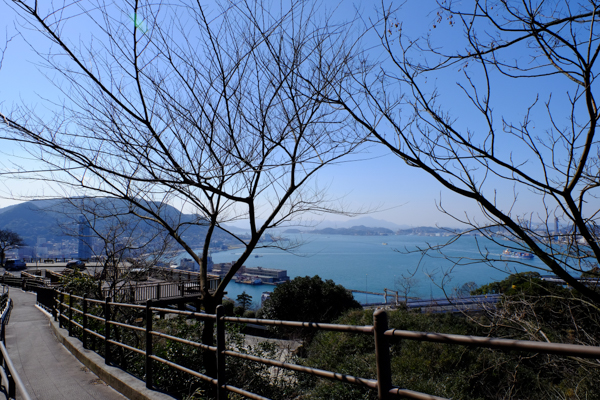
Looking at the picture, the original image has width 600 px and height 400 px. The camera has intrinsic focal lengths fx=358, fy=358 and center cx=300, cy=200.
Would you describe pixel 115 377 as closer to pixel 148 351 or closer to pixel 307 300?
pixel 148 351

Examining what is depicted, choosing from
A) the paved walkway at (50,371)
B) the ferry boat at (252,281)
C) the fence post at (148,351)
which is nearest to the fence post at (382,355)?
the fence post at (148,351)

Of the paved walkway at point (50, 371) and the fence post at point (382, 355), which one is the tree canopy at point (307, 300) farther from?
the fence post at point (382, 355)

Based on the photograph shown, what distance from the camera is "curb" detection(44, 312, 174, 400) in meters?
3.52

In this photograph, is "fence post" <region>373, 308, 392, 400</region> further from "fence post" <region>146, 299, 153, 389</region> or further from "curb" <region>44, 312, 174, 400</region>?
"fence post" <region>146, 299, 153, 389</region>

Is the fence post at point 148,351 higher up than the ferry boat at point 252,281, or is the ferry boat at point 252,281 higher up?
the fence post at point 148,351

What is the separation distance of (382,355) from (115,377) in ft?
12.2

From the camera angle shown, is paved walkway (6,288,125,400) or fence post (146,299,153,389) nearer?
fence post (146,299,153,389)

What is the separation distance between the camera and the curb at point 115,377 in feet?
11.6

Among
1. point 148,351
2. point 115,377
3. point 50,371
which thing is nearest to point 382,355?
point 148,351

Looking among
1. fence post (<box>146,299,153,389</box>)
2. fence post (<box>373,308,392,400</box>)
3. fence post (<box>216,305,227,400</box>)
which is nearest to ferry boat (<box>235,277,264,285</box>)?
fence post (<box>146,299,153,389</box>)

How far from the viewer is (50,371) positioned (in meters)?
4.88

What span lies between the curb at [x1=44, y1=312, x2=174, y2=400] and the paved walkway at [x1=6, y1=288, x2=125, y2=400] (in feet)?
0.20

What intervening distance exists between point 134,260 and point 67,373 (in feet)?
14.1

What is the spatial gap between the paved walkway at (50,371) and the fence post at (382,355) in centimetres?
336
